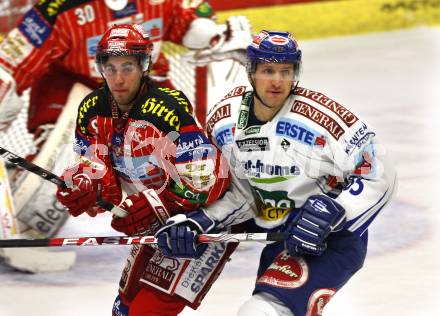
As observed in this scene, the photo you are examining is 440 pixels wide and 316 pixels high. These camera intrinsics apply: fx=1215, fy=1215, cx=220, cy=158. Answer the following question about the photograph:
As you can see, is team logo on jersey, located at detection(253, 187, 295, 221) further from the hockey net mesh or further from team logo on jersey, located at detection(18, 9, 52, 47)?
the hockey net mesh

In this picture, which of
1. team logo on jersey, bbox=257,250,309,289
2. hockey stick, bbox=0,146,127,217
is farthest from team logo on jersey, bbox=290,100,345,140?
hockey stick, bbox=0,146,127,217

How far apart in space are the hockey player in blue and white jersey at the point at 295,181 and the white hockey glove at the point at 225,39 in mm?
1837

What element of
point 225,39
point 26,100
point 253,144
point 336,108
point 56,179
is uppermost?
point 336,108

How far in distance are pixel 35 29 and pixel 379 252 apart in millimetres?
1608

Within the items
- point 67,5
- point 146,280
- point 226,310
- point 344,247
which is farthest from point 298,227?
point 67,5

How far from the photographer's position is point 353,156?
313 cm

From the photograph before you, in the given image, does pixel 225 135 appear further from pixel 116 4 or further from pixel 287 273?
pixel 116 4

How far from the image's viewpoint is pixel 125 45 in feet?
10.8

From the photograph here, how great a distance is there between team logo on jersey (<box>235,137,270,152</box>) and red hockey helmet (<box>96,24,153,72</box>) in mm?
338

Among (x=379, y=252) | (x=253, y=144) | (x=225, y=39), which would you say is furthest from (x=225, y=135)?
(x=225, y=39)

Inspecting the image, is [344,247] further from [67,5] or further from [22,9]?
[22,9]

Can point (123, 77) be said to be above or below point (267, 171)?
above

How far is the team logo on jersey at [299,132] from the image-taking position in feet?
10.4

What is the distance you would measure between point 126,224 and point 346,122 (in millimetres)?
668
